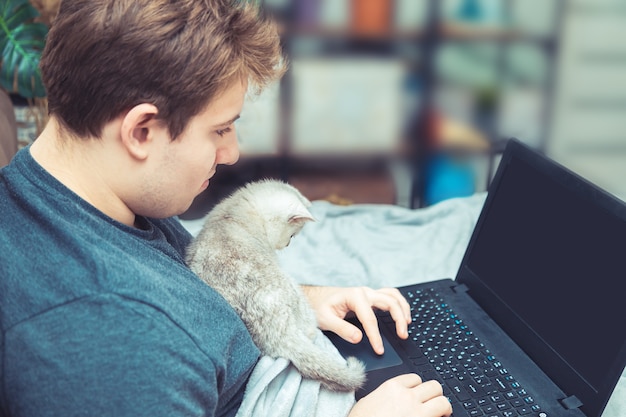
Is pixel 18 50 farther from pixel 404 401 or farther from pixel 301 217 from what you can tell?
pixel 404 401

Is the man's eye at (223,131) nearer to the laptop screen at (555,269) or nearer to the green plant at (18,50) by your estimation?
the laptop screen at (555,269)

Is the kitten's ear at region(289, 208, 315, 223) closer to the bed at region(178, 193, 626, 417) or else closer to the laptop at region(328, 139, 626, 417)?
the laptop at region(328, 139, 626, 417)

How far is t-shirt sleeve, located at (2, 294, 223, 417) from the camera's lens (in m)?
0.68

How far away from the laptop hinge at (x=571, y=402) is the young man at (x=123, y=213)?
0.24 meters

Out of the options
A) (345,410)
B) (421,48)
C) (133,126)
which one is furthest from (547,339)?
(421,48)

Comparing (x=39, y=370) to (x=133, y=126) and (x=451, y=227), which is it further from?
(x=451, y=227)

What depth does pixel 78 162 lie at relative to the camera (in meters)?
0.82

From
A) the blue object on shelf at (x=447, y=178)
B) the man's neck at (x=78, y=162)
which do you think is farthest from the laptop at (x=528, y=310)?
the blue object on shelf at (x=447, y=178)

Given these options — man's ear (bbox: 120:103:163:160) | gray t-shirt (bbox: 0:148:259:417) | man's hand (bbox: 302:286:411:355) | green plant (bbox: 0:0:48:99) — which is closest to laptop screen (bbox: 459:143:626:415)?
man's hand (bbox: 302:286:411:355)

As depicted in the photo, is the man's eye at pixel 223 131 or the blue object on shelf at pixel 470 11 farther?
the blue object on shelf at pixel 470 11

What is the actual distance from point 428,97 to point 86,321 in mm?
2068

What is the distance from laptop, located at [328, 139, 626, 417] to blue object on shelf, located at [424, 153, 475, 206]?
1323mm

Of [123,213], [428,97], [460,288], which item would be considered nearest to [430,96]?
[428,97]

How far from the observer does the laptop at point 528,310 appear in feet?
3.18
